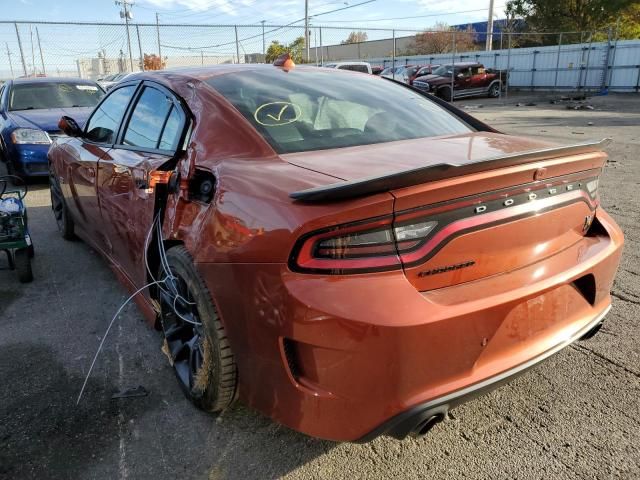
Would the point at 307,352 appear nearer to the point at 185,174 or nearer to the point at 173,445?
the point at 173,445

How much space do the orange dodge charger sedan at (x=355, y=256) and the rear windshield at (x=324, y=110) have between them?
0.05 ft

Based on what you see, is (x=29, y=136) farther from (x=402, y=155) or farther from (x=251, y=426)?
(x=402, y=155)

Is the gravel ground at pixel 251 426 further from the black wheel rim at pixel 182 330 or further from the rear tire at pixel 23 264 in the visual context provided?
the rear tire at pixel 23 264

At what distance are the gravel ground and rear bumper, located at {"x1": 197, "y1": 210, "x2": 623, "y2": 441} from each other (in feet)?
1.38

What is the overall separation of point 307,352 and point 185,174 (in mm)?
1104

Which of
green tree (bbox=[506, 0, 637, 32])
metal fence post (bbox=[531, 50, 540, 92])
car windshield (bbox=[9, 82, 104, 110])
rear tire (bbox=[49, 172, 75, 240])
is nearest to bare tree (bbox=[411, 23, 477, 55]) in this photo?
green tree (bbox=[506, 0, 637, 32])

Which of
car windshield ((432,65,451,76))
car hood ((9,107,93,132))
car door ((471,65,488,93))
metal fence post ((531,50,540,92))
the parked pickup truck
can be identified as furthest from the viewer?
metal fence post ((531,50,540,92))

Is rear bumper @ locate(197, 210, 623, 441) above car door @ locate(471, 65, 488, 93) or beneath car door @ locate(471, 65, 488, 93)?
beneath

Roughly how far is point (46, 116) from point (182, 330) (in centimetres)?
687

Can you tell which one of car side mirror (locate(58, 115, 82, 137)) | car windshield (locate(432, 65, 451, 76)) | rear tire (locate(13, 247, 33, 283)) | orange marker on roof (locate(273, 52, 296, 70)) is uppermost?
car windshield (locate(432, 65, 451, 76))

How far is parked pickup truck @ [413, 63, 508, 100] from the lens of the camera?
22844 millimetres

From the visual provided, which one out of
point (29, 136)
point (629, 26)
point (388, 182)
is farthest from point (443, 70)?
point (388, 182)

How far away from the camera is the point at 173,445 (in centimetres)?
217

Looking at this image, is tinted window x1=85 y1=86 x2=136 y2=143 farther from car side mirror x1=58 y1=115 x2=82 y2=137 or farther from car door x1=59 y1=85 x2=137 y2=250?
car side mirror x1=58 y1=115 x2=82 y2=137
